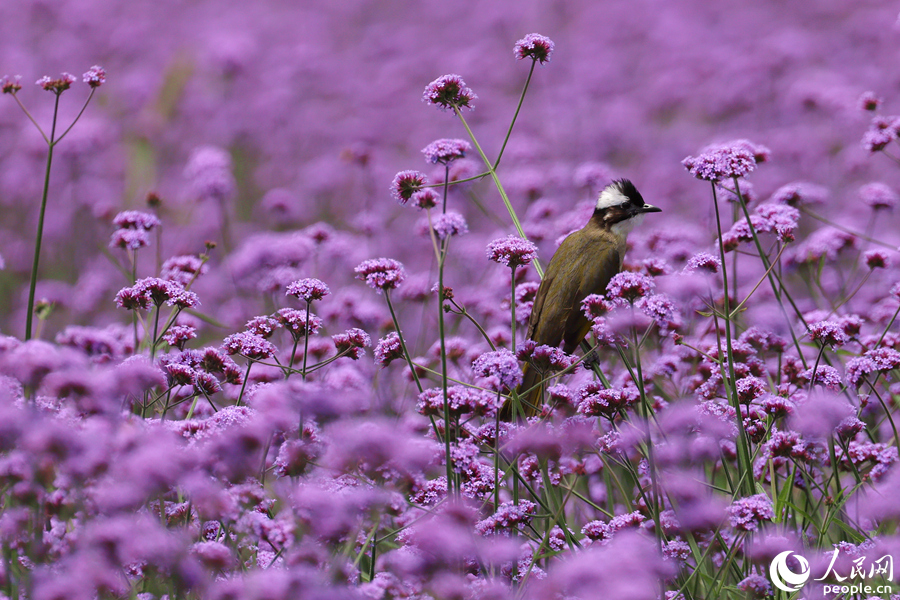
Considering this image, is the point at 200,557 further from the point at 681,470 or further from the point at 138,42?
the point at 138,42

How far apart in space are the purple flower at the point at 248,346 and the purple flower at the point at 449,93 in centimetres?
116

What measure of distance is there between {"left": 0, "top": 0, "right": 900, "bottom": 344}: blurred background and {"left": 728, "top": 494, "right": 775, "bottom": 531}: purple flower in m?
2.51

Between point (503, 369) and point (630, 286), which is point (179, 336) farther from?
point (630, 286)

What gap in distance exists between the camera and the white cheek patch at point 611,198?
4.88 m

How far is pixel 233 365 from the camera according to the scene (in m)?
3.13

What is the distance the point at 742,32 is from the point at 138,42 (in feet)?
28.4

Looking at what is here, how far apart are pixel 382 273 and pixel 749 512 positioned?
1513mm

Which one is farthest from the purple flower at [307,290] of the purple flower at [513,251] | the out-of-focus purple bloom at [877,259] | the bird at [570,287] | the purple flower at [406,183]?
the out-of-focus purple bloom at [877,259]

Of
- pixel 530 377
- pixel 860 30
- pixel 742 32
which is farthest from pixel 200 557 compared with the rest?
pixel 742 32

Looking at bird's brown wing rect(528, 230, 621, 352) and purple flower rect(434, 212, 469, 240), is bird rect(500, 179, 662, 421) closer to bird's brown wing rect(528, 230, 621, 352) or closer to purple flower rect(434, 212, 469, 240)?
bird's brown wing rect(528, 230, 621, 352)

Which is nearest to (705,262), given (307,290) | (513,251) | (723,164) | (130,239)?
(723,164)

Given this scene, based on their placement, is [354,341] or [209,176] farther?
[209,176]

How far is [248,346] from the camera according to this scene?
10.1 feet

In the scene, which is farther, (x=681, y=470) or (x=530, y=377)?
(x=530, y=377)
